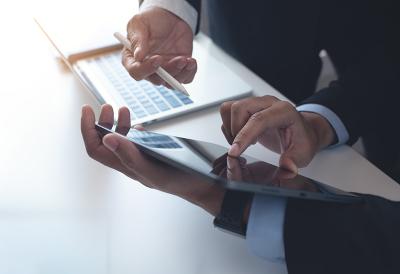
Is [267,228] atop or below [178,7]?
below

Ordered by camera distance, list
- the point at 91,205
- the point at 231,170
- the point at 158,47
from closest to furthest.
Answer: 1. the point at 231,170
2. the point at 91,205
3. the point at 158,47

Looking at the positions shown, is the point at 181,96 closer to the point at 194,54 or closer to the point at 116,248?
the point at 194,54

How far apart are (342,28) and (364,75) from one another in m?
0.28

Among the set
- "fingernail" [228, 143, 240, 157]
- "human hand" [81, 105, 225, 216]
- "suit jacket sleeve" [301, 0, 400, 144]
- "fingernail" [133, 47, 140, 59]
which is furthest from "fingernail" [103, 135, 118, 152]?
"suit jacket sleeve" [301, 0, 400, 144]

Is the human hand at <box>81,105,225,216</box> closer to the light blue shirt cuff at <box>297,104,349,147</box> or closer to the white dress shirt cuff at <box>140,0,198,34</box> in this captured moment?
the light blue shirt cuff at <box>297,104,349,147</box>

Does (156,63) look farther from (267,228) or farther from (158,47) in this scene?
(267,228)

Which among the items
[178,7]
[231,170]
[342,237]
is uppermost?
[178,7]

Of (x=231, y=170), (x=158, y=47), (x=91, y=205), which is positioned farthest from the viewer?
(x=158, y=47)

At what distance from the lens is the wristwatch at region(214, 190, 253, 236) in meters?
0.55

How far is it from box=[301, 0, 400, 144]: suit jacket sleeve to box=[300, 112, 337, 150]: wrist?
0.11 feet

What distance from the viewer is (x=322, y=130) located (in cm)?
69

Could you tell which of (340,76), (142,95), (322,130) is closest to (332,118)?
(322,130)

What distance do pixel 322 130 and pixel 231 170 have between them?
0.25m

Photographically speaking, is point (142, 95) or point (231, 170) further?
point (142, 95)
